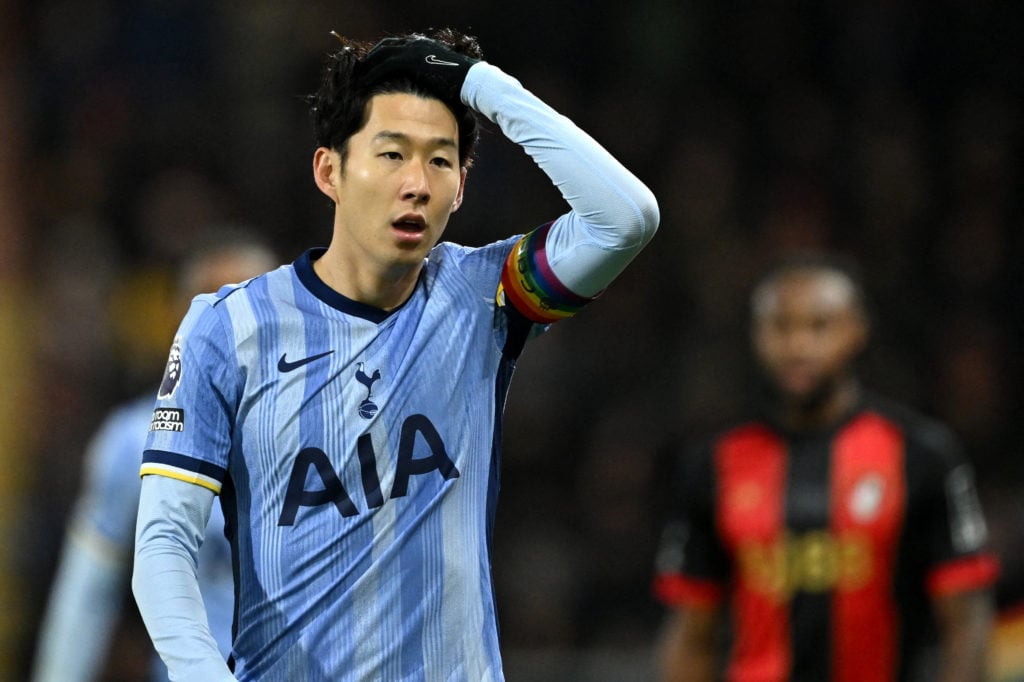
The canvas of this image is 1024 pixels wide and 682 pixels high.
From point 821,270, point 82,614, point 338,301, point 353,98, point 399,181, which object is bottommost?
point 82,614

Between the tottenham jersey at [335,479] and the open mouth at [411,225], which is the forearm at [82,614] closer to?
the tottenham jersey at [335,479]

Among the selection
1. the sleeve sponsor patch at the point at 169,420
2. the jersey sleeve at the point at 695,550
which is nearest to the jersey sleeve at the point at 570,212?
the sleeve sponsor patch at the point at 169,420

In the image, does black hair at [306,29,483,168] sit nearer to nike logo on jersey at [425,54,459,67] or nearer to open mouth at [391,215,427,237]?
nike logo on jersey at [425,54,459,67]

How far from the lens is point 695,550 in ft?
18.2

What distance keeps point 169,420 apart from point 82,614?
7.15 ft

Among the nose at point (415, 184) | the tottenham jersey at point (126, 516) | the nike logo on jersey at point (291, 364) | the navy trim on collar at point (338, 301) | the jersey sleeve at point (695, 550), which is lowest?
the jersey sleeve at point (695, 550)

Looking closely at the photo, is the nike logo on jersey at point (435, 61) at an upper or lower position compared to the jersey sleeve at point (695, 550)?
upper

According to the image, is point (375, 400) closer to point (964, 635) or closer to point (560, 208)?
point (964, 635)

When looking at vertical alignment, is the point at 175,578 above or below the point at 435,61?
below

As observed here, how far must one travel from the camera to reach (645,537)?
880 cm

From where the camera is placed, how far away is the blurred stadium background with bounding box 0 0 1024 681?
898 centimetres

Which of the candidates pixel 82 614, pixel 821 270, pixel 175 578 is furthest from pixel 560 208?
pixel 175 578

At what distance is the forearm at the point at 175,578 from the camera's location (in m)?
2.90

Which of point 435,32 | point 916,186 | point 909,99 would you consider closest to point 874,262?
point 916,186
